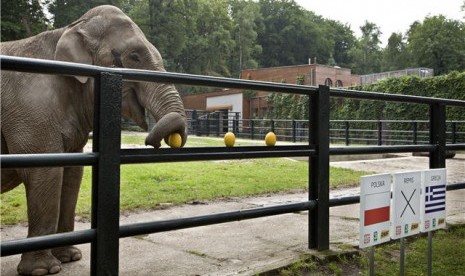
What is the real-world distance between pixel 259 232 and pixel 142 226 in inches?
83.9

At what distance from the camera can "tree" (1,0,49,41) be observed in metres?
33.3

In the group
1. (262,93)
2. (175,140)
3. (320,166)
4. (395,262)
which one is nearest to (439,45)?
(262,93)

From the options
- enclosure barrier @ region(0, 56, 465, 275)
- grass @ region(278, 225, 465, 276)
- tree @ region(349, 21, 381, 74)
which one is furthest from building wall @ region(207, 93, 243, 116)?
tree @ region(349, 21, 381, 74)

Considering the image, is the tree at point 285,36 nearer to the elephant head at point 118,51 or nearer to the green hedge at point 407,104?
the green hedge at point 407,104

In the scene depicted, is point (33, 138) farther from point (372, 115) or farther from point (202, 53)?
point (202, 53)

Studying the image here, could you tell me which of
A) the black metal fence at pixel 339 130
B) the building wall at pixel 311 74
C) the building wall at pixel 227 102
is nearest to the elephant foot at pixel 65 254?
the black metal fence at pixel 339 130

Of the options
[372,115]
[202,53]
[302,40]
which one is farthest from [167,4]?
[302,40]

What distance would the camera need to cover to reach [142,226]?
2.60 meters

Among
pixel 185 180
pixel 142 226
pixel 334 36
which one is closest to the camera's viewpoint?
pixel 142 226

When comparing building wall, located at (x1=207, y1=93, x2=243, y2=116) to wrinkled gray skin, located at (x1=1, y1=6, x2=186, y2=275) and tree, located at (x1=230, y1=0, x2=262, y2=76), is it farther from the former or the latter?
wrinkled gray skin, located at (x1=1, y1=6, x2=186, y2=275)

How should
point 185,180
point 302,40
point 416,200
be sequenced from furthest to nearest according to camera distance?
point 302,40, point 185,180, point 416,200

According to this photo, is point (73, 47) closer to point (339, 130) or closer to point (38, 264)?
point (38, 264)

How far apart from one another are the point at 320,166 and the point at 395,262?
930 mm

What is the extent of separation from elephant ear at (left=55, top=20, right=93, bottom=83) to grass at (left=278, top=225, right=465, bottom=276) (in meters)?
2.09
